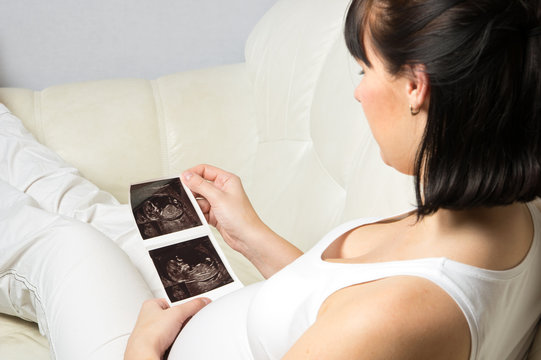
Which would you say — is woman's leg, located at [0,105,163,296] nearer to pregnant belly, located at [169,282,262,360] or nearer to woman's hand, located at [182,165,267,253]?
woman's hand, located at [182,165,267,253]

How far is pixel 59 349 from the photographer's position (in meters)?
1.09

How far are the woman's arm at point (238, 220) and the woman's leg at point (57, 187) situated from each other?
0.33m

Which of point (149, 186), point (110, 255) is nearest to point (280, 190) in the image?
point (149, 186)

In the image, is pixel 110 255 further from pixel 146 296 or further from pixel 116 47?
pixel 116 47

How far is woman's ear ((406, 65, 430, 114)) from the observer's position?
610 millimetres

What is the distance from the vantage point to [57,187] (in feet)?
5.39

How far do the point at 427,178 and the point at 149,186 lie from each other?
80 cm

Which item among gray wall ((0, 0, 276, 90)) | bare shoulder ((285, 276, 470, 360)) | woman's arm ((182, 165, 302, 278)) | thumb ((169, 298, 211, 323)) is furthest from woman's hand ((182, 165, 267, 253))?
gray wall ((0, 0, 276, 90))

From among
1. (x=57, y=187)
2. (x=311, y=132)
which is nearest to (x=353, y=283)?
(x=311, y=132)

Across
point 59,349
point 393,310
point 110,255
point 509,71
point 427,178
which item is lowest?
point 59,349

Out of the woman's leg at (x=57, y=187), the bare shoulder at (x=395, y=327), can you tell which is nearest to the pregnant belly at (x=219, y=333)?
the bare shoulder at (x=395, y=327)

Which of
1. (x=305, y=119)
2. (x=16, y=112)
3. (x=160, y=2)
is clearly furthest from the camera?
(x=160, y=2)

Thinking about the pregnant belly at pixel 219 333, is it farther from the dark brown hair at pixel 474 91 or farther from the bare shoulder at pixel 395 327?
the dark brown hair at pixel 474 91

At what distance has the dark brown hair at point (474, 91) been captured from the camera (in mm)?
564
